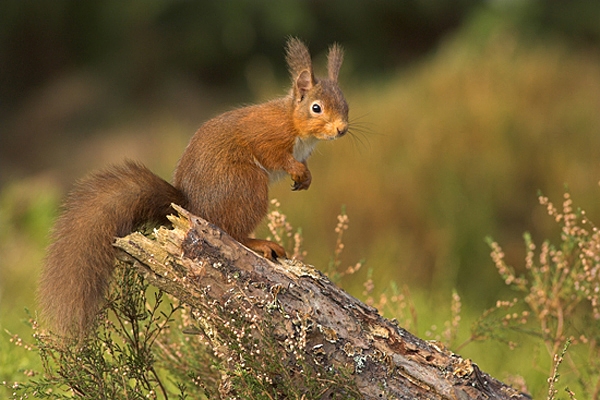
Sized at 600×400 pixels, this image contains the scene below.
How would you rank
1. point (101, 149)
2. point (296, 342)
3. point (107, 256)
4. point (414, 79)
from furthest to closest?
1. point (101, 149)
2. point (414, 79)
3. point (107, 256)
4. point (296, 342)

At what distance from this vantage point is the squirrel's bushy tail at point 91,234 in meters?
2.88

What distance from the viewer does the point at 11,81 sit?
1317 centimetres

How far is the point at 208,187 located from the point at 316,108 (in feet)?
1.73

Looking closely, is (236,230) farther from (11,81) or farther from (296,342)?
(11,81)

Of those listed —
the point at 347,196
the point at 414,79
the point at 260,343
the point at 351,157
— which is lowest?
the point at 260,343

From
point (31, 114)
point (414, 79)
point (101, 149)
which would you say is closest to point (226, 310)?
point (414, 79)

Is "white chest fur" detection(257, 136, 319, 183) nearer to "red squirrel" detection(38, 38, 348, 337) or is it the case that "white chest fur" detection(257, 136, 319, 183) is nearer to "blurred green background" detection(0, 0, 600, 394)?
"red squirrel" detection(38, 38, 348, 337)

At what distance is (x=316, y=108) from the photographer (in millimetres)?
3389

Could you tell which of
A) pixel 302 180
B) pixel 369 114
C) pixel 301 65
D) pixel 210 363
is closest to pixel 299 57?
pixel 301 65

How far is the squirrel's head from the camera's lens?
11.1 ft

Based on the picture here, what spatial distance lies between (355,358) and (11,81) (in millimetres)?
11426

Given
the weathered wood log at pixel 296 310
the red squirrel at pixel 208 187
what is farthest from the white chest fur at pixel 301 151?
the weathered wood log at pixel 296 310

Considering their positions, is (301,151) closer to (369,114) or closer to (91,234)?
(91,234)

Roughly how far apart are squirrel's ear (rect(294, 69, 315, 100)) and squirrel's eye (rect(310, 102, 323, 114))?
0.08 m
